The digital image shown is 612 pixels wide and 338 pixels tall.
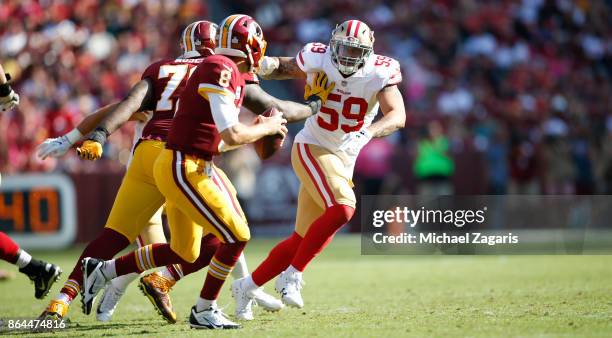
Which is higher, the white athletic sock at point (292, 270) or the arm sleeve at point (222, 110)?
the arm sleeve at point (222, 110)

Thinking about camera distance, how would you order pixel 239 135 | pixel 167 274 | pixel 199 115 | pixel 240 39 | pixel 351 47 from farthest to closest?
1. pixel 351 47
2. pixel 167 274
3. pixel 240 39
4. pixel 199 115
5. pixel 239 135

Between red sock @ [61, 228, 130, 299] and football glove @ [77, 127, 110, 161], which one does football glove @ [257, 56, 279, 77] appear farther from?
red sock @ [61, 228, 130, 299]

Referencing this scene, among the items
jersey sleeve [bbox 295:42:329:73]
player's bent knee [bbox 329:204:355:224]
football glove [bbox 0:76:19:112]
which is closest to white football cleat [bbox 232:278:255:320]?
player's bent knee [bbox 329:204:355:224]

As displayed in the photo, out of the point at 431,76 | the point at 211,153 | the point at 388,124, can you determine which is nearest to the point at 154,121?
the point at 211,153

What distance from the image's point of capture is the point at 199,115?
5.93 metres

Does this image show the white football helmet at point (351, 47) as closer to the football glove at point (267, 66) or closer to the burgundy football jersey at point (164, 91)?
the football glove at point (267, 66)

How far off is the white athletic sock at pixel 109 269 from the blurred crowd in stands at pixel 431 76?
7658 mm

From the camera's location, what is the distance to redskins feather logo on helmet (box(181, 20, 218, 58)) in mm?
7004

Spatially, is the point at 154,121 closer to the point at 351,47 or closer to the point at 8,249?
the point at 8,249

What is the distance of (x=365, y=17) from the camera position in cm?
1914

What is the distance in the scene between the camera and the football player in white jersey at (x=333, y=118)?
22.4ft

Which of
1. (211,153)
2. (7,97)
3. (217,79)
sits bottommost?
(211,153)

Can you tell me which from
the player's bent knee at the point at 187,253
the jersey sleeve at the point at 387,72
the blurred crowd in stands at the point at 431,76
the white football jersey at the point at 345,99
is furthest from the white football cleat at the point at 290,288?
the blurred crowd in stands at the point at 431,76

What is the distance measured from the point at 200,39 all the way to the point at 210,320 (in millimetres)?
2108
